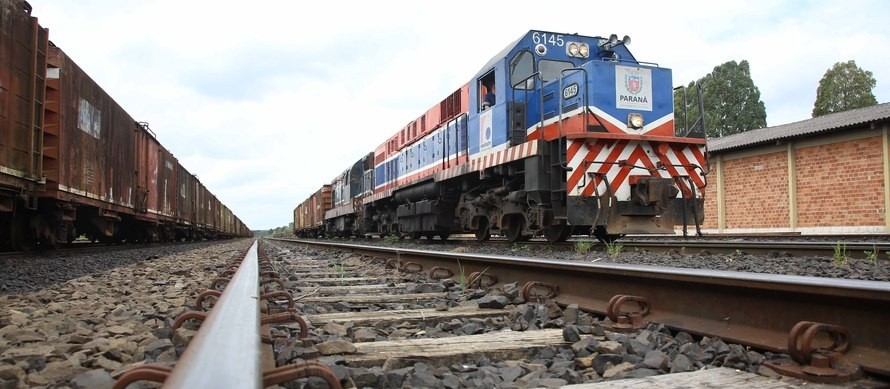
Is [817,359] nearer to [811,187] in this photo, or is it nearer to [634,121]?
[634,121]

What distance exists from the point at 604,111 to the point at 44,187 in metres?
7.15

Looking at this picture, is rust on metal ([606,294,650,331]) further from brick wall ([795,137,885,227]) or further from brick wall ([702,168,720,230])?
brick wall ([702,168,720,230])

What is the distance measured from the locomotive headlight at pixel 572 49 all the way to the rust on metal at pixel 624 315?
20.4 feet

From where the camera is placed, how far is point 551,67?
806cm

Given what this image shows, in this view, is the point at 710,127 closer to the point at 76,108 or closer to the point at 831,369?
the point at 76,108

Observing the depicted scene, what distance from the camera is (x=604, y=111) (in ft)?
23.4

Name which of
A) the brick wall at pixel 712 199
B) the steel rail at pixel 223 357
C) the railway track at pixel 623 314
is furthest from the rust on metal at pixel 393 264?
the brick wall at pixel 712 199

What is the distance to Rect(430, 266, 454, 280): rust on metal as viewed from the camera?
4.52 metres

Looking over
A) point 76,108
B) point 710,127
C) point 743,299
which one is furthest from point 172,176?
point 710,127

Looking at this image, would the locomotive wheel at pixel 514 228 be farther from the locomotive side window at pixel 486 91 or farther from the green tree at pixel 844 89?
the green tree at pixel 844 89

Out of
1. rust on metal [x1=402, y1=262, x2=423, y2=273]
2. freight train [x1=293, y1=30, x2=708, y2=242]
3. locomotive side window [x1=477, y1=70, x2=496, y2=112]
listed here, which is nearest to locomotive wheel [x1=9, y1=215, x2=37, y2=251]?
rust on metal [x1=402, y1=262, x2=423, y2=273]

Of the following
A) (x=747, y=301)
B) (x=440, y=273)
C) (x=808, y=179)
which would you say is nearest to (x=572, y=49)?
(x=440, y=273)

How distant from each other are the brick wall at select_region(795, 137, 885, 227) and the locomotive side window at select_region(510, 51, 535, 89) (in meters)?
9.11

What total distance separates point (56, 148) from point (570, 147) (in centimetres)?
671
